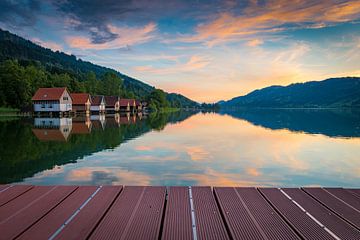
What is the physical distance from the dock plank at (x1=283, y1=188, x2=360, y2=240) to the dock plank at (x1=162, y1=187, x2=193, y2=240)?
229cm

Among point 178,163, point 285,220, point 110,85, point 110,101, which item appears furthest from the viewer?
point 110,85

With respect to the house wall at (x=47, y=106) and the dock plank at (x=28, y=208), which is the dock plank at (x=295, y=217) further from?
the house wall at (x=47, y=106)

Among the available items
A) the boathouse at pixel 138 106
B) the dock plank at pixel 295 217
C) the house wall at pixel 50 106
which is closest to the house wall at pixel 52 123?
the house wall at pixel 50 106

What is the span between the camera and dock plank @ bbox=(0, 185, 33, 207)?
Answer: 584cm

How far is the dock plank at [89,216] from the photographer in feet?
13.9

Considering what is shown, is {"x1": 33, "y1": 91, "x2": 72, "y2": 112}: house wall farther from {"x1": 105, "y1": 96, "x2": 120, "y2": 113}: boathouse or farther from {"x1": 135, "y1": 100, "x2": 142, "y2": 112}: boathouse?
{"x1": 135, "y1": 100, "x2": 142, "y2": 112}: boathouse

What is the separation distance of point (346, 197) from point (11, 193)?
7453 mm

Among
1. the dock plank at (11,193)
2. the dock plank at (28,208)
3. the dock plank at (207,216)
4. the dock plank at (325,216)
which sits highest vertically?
the dock plank at (207,216)

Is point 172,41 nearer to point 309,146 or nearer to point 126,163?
point 309,146

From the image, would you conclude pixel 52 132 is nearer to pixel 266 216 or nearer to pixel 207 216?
pixel 207 216

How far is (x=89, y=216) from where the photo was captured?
493cm

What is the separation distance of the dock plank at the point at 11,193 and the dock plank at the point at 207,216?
387 centimetres

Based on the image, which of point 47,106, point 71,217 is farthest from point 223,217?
point 47,106

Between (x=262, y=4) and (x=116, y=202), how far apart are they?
857 inches
